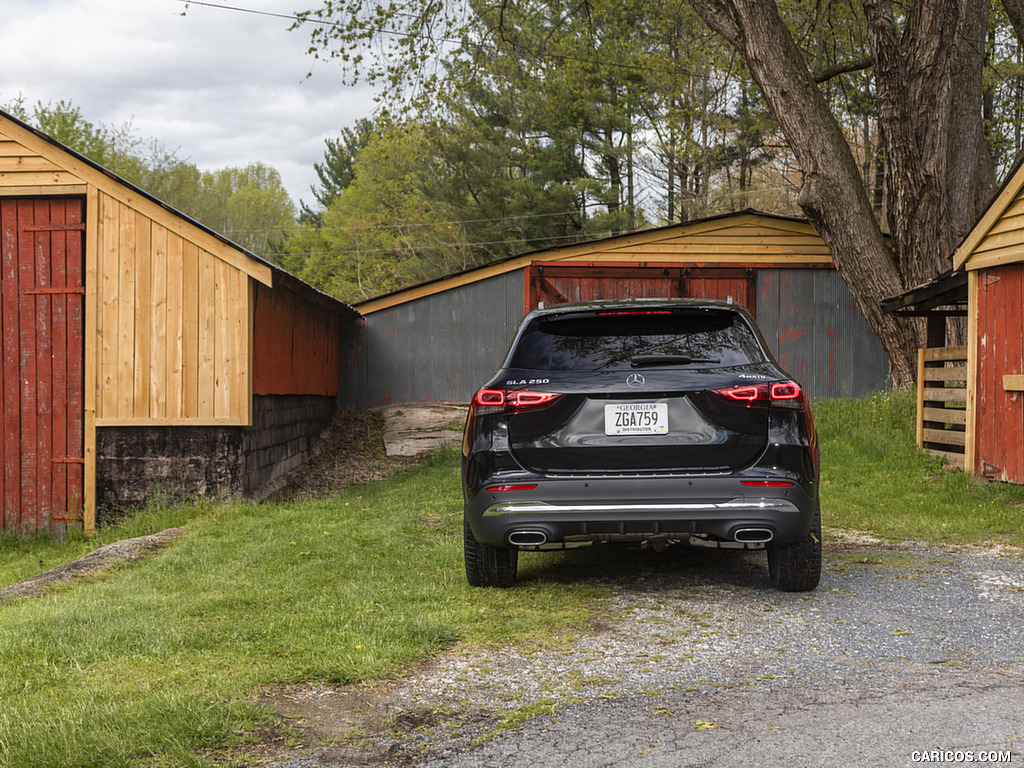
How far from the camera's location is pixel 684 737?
3.09 meters

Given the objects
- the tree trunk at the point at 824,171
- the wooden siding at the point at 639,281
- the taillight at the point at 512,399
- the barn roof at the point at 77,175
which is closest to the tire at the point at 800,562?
the taillight at the point at 512,399

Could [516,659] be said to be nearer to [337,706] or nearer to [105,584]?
[337,706]

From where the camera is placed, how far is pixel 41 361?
11.0 m

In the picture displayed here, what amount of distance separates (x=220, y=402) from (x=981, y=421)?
8.58 metres

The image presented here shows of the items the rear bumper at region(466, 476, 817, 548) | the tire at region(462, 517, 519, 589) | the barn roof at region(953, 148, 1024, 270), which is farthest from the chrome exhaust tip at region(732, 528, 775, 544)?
the barn roof at region(953, 148, 1024, 270)

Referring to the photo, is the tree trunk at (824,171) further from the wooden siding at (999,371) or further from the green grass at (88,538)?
the green grass at (88,538)

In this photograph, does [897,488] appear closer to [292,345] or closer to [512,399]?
[512,399]

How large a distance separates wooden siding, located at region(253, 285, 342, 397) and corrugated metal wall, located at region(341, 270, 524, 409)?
1.00m

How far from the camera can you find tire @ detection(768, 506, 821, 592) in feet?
17.2

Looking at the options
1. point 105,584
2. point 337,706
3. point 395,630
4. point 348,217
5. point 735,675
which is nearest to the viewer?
→ point 337,706

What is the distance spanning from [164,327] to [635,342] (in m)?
7.41

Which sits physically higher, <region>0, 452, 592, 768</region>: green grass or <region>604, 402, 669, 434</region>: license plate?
<region>604, 402, 669, 434</region>: license plate

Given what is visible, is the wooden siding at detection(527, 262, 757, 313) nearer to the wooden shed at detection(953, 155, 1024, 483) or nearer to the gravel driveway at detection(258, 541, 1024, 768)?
the wooden shed at detection(953, 155, 1024, 483)

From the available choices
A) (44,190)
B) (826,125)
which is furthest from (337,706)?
(826,125)
